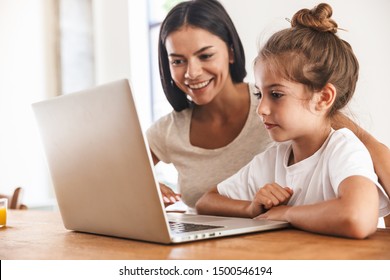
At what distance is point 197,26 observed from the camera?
66.9 inches

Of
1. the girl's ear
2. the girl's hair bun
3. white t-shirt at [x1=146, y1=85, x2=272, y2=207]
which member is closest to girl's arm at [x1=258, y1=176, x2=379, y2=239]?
the girl's ear

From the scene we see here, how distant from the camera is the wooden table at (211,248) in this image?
0.80 meters

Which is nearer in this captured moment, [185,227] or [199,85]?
[185,227]

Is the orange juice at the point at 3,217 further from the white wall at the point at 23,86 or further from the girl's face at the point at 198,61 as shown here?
the white wall at the point at 23,86

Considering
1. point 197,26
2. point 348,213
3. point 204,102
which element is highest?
point 197,26

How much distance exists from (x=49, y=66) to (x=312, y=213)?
336cm

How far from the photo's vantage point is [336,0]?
104 inches

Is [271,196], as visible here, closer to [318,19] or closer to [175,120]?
[318,19]

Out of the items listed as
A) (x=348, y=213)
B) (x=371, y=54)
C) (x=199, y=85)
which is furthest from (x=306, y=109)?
(x=371, y=54)

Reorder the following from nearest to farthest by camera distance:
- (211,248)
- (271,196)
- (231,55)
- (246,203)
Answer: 1. (211,248)
2. (271,196)
3. (246,203)
4. (231,55)

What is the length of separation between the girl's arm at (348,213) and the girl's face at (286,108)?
0.21 m

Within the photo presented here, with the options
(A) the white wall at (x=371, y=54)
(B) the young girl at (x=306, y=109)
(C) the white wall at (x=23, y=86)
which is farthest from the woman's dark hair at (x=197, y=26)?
(C) the white wall at (x=23, y=86)

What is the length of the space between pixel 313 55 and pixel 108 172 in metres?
0.54

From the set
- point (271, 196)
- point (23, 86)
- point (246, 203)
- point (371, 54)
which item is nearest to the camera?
point (271, 196)
